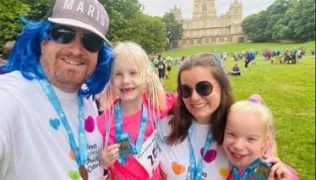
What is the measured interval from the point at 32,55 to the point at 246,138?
157 centimetres

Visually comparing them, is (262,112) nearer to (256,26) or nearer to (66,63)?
(66,63)

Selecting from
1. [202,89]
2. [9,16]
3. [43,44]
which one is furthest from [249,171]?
[9,16]

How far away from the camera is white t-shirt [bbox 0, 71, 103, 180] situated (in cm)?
175

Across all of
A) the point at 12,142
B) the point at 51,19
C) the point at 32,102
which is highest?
the point at 51,19

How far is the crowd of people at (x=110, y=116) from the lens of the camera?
1.86 m

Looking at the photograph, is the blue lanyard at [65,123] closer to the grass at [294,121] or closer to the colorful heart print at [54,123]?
the colorful heart print at [54,123]

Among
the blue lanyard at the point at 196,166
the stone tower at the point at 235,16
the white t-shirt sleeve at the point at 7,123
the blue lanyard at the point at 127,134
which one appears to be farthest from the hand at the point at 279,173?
the stone tower at the point at 235,16

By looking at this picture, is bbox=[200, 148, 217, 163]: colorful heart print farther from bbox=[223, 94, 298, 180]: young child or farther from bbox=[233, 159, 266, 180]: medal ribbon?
bbox=[233, 159, 266, 180]: medal ribbon

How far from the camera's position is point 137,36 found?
39594 millimetres

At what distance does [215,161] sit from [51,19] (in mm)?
1562

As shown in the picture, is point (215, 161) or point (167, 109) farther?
point (167, 109)

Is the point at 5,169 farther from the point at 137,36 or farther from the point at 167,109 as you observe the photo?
the point at 137,36

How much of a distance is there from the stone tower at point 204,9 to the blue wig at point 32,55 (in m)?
124

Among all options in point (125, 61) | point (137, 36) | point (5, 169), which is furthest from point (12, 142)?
point (137, 36)
